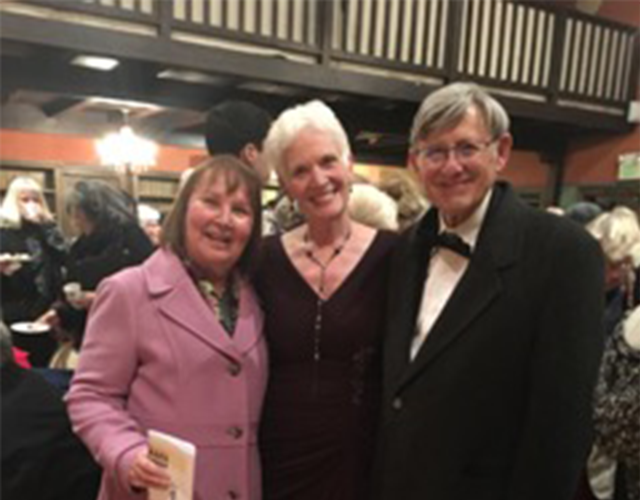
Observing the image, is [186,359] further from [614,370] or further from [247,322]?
[614,370]

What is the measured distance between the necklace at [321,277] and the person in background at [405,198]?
1069mm

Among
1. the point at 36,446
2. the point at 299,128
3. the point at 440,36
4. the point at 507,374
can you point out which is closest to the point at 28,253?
the point at 36,446

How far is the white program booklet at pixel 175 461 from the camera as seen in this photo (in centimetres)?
116

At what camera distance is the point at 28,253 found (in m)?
3.76

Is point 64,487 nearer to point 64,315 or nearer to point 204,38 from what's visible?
point 64,315

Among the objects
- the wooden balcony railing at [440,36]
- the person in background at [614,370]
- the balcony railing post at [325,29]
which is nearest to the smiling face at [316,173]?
the person in background at [614,370]

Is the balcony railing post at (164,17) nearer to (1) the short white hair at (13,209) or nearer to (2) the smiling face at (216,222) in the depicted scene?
(1) the short white hair at (13,209)

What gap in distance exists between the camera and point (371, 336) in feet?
5.03

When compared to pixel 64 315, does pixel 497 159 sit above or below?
above

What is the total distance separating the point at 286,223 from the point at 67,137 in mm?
6383

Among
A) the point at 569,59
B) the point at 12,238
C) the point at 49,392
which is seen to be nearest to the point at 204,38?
the point at 12,238

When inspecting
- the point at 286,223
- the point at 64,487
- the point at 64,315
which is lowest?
the point at 64,487

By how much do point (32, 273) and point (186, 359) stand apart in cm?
277

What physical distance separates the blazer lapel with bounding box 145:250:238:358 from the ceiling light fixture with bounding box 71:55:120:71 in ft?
10.2
